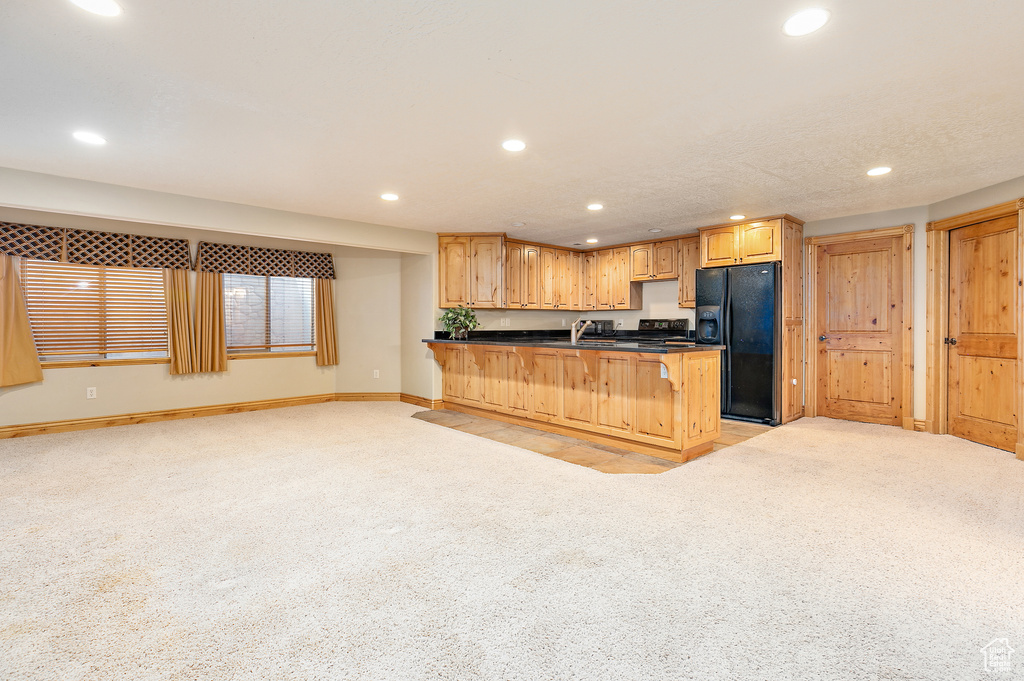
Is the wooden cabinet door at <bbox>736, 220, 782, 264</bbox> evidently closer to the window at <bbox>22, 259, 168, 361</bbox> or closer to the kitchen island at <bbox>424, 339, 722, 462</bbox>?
the kitchen island at <bbox>424, 339, 722, 462</bbox>

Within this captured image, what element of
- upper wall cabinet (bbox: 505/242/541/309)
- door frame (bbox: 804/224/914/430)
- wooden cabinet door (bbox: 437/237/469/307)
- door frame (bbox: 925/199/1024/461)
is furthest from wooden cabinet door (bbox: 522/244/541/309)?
door frame (bbox: 925/199/1024/461)

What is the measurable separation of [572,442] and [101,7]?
4126 millimetres

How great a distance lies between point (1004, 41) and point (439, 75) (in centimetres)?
246

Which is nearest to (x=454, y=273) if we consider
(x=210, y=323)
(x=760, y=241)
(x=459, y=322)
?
(x=459, y=322)

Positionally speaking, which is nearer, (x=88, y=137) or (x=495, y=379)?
(x=88, y=137)

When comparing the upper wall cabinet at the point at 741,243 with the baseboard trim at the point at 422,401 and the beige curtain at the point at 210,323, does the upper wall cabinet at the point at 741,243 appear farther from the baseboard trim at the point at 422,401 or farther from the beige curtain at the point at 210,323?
the beige curtain at the point at 210,323

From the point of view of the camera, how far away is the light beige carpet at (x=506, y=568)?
162 centimetres

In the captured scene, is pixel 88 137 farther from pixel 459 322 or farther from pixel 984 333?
pixel 984 333

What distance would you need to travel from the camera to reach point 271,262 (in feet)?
20.4

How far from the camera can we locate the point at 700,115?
275 cm

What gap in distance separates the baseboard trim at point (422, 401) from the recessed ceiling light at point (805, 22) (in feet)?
17.4

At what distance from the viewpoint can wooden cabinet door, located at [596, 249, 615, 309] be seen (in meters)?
7.41

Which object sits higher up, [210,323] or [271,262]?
[271,262]

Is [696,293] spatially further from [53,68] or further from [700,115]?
[53,68]
